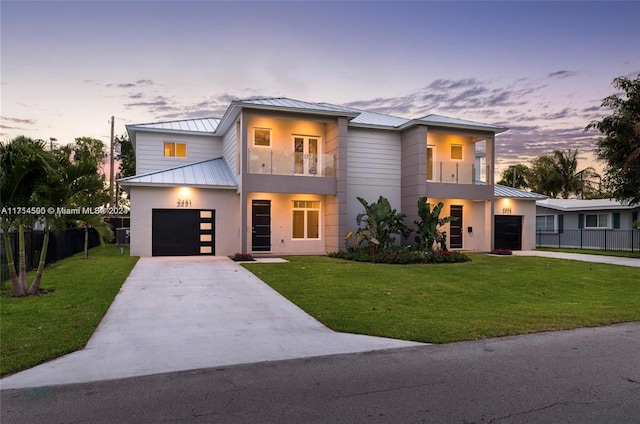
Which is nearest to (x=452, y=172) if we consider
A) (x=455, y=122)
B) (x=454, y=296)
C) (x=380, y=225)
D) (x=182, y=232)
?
(x=455, y=122)

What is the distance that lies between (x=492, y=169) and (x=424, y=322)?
17.0 m

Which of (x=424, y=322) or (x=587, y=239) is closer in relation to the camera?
(x=424, y=322)

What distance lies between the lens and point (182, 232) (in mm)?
19922

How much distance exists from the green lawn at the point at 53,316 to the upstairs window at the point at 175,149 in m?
10.9

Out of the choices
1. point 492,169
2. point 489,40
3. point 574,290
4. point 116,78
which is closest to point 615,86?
point 492,169

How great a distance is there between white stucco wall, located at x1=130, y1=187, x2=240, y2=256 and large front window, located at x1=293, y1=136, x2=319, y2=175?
10.5 ft

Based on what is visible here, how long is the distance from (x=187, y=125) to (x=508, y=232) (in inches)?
771

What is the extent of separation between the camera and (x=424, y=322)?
7.79 metres

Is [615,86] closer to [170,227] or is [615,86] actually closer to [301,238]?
[301,238]

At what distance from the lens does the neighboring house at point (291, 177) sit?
19391 millimetres

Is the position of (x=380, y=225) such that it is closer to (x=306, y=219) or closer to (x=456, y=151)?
(x=306, y=219)

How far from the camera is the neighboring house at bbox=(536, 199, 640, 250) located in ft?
91.6

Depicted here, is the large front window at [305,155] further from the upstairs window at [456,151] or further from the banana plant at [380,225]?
the upstairs window at [456,151]

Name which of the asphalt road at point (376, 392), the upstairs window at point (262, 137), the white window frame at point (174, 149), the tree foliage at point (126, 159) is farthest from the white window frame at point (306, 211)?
the tree foliage at point (126, 159)
